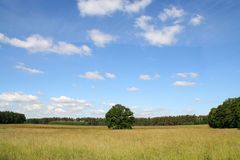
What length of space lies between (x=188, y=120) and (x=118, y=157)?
13701cm

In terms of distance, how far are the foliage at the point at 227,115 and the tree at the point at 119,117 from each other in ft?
67.0

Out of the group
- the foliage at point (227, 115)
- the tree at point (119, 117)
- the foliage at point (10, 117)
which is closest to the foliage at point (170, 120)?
the foliage at point (10, 117)

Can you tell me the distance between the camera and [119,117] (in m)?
80.8

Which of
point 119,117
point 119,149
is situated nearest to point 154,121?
point 119,117

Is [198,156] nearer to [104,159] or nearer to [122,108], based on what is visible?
[104,159]

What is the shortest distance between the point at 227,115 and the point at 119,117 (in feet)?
79.8

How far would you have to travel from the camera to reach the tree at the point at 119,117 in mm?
80438

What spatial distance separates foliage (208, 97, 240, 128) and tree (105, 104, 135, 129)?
2043 centimetres

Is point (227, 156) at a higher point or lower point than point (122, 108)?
lower

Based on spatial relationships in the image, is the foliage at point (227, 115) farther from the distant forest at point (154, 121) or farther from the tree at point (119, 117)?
the distant forest at point (154, 121)

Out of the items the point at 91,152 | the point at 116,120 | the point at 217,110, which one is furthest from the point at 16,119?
the point at 91,152

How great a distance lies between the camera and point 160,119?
500 feet

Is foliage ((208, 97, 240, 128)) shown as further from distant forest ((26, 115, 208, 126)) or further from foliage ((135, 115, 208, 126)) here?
foliage ((135, 115, 208, 126))

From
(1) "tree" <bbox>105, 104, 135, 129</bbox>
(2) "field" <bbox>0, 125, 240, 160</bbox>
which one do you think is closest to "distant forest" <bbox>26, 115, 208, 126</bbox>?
(1) "tree" <bbox>105, 104, 135, 129</bbox>
